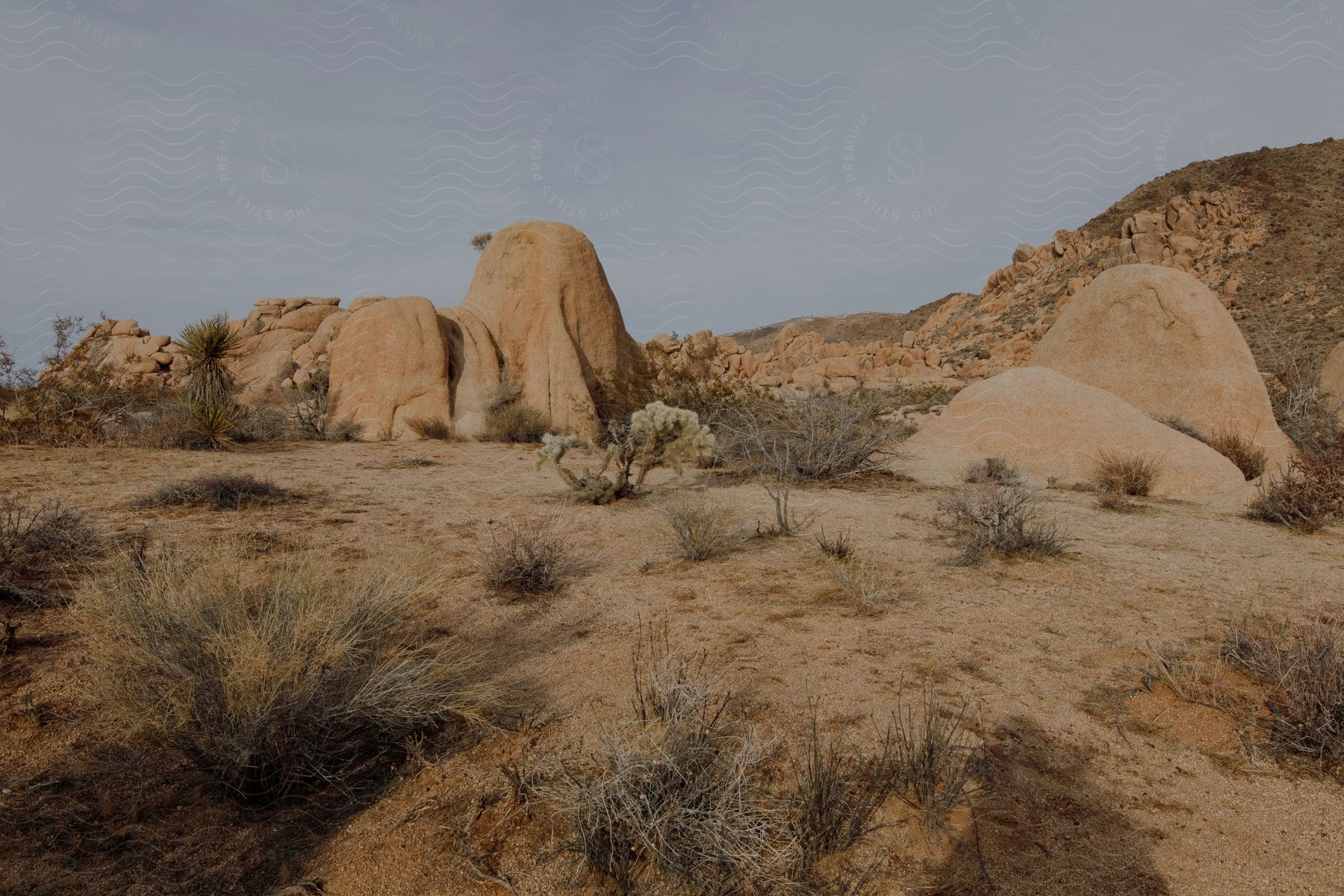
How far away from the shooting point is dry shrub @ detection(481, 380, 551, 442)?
14297 millimetres

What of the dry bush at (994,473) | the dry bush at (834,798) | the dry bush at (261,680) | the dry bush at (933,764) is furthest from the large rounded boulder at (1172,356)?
the dry bush at (261,680)

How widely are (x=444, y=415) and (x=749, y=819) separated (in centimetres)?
1350

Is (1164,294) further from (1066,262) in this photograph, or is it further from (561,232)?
(1066,262)

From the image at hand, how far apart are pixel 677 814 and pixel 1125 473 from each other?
8.60 metres

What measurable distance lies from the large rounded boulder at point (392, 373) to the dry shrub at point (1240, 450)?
43.6 feet

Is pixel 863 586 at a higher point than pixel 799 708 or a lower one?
higher

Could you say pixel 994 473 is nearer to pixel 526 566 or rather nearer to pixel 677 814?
pixel 526 566

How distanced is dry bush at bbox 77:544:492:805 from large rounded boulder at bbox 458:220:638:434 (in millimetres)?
11947


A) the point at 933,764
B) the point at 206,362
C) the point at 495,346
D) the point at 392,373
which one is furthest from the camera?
the point at 495,346

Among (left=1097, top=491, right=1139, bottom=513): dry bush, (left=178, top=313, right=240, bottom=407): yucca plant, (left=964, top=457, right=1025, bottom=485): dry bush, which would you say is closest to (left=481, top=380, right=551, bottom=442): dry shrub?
(left=178, top=313, right=240, bottom=407): yucca plant

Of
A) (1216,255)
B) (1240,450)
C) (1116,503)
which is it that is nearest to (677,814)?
(1116,503)

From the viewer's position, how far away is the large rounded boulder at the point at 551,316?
51.1ft

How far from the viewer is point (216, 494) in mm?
6582

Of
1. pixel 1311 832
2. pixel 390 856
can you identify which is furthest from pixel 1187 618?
pixel 390 856
